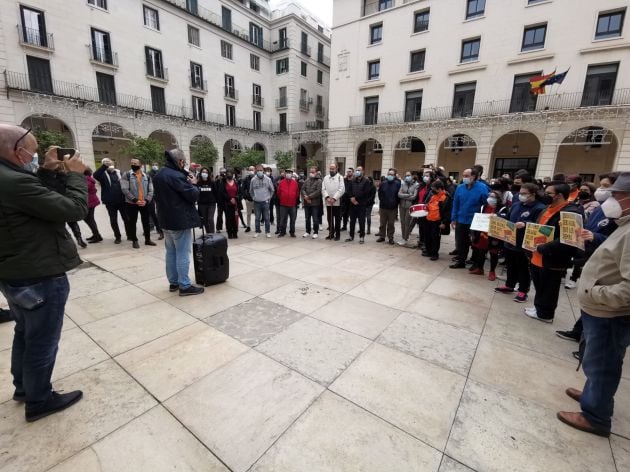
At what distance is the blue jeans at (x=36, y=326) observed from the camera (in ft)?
6.06

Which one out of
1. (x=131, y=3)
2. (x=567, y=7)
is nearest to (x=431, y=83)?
(x=567, y=7)

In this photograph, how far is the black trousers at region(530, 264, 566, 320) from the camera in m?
3.50

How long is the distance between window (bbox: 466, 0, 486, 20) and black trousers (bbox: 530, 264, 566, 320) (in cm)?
2252

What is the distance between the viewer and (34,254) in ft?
6.01

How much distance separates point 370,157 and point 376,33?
939cm

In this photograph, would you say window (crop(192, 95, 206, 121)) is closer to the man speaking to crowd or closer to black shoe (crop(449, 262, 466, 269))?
black shoe (crop(449, 262, 466, 269))

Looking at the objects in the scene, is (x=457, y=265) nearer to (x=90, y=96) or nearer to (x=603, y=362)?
(x=603, y=362)

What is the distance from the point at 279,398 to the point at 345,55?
27.3 m

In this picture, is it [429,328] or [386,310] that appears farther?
[386,310]

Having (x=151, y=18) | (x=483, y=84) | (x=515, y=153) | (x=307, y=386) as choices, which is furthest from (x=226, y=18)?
(x=307, y=386)

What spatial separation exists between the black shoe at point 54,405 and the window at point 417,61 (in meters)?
25.0

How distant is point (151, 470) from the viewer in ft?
5.61

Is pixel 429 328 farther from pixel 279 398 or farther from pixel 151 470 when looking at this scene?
pixel 151 470

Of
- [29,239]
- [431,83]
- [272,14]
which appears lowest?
[29,239]
